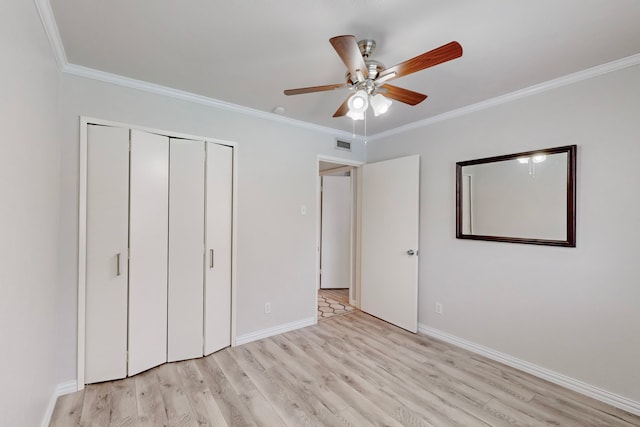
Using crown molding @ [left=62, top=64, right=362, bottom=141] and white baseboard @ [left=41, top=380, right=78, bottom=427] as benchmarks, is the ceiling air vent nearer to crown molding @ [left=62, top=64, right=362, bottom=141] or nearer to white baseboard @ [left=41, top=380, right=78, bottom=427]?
crown molding @ [left=62, top=64, right=362, bottom=141]

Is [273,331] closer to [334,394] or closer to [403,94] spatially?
[334,394]

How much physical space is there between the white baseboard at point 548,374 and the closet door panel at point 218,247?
7.37ft

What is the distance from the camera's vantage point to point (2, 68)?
1039 millimetres

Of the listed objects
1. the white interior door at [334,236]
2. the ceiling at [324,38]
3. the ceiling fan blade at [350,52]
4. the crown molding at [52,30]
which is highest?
the ceiling at [324,38]

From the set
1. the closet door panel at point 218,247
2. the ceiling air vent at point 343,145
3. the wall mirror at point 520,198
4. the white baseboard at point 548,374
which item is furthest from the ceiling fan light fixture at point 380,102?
the white baseboard at point 548,374

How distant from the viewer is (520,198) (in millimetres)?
2439

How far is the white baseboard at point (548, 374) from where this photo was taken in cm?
194

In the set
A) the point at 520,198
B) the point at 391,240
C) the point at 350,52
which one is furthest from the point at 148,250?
the point at 520,198

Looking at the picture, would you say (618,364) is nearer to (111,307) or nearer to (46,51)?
(111,307)

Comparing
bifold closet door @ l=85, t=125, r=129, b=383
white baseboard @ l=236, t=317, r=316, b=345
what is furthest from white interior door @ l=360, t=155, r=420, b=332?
bifold closet door @ l=85, t=125, r=129, b=383

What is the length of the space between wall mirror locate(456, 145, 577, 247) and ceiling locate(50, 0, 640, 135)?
65 centimetres

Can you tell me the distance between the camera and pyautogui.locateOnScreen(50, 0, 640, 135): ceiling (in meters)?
1.47

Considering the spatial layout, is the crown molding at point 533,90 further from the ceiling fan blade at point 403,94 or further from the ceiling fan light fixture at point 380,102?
the ceiling fan light fixture at point 380,102

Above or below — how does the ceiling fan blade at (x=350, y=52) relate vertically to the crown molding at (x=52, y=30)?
below
